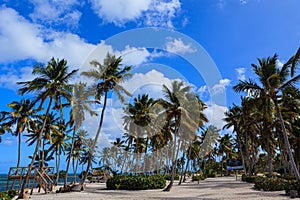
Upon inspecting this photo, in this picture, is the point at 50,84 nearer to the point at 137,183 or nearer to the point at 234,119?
the point at 137,183

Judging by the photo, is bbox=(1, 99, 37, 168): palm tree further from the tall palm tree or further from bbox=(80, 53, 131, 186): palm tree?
the tall palm tree

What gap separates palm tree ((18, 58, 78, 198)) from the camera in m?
21.9

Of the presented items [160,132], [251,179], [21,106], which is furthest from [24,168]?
[251,179]

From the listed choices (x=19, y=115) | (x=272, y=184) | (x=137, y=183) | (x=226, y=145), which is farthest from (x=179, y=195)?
(x=226, y=145)

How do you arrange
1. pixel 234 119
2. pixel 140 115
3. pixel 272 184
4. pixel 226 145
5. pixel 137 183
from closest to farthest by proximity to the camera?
pixel 272 184 < pixel 137 183 < pixel 140 115 < pixel 234 119 < pixel 226 145

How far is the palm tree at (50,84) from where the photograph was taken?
21.9m

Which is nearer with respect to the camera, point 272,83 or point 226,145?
point 272,83

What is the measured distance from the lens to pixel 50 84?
21.7 m

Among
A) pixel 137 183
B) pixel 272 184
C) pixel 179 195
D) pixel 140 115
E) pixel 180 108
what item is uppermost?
pixel 140 115

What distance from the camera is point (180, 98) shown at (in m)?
23.6

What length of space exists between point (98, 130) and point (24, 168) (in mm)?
8438

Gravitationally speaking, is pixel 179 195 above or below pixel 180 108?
below

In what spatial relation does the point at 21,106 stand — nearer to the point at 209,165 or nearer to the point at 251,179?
the point at 251,179

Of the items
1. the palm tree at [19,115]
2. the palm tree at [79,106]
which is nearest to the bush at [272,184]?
the palm tree at [79,106]
